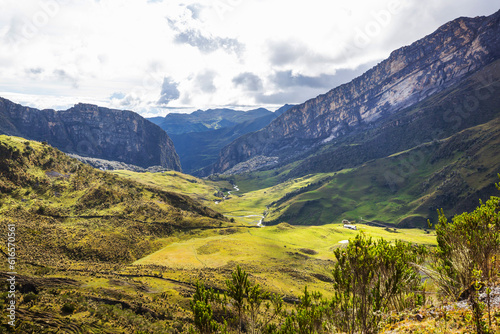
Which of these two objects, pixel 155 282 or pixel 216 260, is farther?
pixel 216 260

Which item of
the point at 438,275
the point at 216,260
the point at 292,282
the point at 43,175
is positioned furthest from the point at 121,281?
the point at 43,175

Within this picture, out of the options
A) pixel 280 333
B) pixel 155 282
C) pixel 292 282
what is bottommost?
pixel 292 282

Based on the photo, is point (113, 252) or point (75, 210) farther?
point (75, 210)

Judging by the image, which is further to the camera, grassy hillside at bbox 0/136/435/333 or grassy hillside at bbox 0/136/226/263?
grassy hillside at bbox 0/136/226/263

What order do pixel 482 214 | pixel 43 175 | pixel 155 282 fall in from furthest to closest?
pixel 43 175 → pixel 155 282 → pixel 482 214

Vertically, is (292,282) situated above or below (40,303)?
below

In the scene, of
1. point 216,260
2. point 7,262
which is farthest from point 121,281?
point 216,260

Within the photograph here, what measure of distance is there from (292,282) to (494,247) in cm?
7414

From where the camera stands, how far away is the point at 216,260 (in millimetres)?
97500

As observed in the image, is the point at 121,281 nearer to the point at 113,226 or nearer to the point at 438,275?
the point at 113,226

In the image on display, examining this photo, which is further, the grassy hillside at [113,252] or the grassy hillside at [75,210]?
the grassy hillside at [75,210]

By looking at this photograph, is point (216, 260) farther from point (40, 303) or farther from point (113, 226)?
point (40, 303)

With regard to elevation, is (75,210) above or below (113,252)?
above

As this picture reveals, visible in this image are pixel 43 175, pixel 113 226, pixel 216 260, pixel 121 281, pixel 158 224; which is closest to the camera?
pixel 121 281
